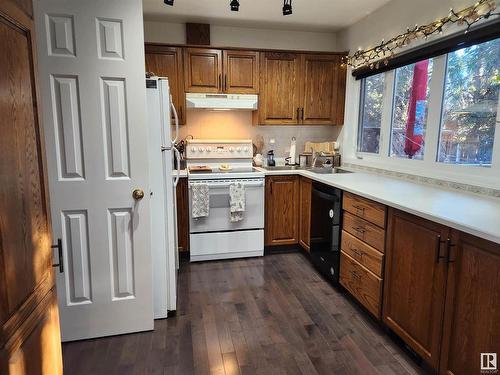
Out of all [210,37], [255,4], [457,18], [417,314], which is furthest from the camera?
[210,37]

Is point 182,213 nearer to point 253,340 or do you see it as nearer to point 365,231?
point 253,340

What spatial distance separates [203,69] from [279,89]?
2.79 feet

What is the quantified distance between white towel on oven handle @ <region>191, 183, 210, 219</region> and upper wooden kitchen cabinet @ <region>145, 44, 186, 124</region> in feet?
3.00

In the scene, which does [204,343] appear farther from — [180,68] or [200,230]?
[180,68]

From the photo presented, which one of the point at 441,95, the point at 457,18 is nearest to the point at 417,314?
the point at 441,95

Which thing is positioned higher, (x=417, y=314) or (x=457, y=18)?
(x=457, y=18)

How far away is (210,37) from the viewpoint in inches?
146

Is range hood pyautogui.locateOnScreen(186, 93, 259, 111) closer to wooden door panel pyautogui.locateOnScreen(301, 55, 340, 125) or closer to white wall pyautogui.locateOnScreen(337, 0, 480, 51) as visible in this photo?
wooden door panel pyautogui.locateOnScreen(301, 55, 340, 125)

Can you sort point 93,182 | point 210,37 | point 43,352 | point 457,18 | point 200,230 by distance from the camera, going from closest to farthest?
point 43,352
point 93,182
point 457,18
point 200,230
point 210,37

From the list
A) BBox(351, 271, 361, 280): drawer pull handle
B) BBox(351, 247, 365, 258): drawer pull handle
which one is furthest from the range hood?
BBox(351, 271, 361, 280): drawer pull handle

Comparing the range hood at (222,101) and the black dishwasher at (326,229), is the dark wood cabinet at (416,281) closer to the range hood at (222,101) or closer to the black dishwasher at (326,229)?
the black dishwasher at (326,229)

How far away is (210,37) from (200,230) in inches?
83.0

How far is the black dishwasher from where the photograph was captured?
2.79m

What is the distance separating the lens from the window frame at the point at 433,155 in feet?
7.09
